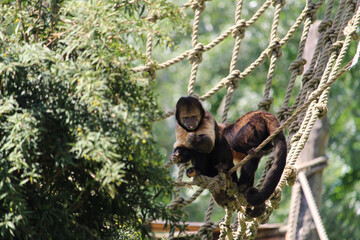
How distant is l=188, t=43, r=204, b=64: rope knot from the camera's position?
4.12 meters

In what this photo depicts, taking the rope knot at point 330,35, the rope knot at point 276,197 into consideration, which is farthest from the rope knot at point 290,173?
the rope knot at point 330,35

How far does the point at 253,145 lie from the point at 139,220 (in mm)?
1167

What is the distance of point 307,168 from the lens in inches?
227

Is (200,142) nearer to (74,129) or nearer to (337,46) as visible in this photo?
(74,129)

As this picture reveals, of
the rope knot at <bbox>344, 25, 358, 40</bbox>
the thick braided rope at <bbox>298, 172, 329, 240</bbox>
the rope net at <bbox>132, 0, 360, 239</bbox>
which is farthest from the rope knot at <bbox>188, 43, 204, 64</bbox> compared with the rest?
the thick braided rope at <bbox>298, 172, 329, 240</bbox>

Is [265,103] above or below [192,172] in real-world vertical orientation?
above

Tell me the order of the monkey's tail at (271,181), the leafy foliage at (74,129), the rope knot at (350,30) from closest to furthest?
the leafy foliage at (74,129), the monkey's tail at (271,181), the rope knot at (350,30)

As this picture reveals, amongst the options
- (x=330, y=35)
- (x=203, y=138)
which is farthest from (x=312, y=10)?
(x=203, y=138)

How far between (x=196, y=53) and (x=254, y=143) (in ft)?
3.14

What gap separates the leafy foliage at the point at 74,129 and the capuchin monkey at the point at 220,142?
2.93ft

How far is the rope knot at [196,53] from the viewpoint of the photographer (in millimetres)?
4125

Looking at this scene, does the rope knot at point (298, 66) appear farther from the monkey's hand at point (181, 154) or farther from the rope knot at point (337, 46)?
the monkey's hand at point (181, 154)

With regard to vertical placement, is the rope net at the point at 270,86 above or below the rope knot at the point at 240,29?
below

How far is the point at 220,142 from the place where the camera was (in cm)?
366
